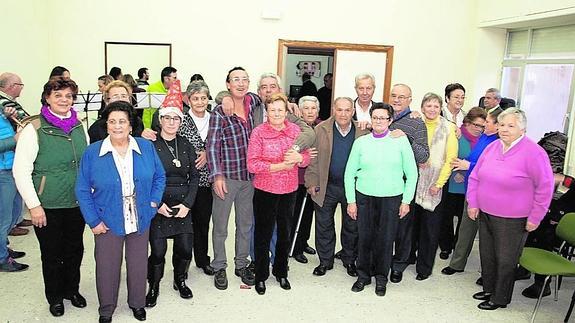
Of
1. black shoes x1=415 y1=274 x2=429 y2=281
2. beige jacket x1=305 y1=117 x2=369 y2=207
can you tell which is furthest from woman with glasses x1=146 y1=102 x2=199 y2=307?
black shoes x1=415 y1=274 x2=429 y2=281

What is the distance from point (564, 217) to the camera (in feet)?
11.3

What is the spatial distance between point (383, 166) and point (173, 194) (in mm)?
1465

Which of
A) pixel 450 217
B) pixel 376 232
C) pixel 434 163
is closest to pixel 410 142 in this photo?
pixel 434 163

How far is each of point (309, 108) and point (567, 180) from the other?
2235 millimetres

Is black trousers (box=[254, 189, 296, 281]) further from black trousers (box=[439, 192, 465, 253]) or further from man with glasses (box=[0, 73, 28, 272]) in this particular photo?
man with glasses (box=[0, 73, 28, 272])

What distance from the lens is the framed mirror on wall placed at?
631cm

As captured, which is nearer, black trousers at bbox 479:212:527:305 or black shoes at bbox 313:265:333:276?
black trousers at bbox 479:212:527:305

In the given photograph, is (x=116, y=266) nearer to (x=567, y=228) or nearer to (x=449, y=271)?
(x=449, y=271)

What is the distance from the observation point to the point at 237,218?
353 centimetres

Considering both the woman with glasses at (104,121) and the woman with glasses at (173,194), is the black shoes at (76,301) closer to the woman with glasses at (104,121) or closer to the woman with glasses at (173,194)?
Answer: the woman with glasses at (173,194)

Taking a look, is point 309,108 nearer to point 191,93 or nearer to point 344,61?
point 191,93

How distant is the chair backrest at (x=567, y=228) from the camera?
10.9 feet

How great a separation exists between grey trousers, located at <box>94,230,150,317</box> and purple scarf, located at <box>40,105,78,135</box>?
681mm

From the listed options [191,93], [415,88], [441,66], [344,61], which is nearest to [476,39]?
[441,66]
